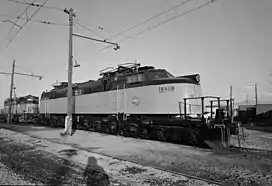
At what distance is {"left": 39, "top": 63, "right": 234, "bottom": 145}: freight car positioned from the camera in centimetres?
1062

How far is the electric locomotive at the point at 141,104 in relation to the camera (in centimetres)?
1071

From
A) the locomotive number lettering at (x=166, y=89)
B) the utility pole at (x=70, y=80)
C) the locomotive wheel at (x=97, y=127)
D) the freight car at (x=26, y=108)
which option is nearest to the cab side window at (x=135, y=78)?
the locomotive number lettering at (x=166, y=89)

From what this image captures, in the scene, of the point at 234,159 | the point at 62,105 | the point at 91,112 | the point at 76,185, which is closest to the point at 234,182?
the point at 234,159

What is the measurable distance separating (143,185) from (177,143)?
572 centimetres

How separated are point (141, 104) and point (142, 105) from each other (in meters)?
0.09

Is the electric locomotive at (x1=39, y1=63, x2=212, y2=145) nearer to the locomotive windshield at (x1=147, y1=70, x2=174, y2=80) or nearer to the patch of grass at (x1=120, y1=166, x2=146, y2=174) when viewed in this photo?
the locomotive windshield at (x1=147, y1=70, x2=174, y2=80)

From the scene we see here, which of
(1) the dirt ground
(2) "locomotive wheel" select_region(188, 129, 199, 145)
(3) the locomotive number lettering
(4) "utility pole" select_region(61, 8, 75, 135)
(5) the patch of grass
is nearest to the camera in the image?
(1) the dirt ground

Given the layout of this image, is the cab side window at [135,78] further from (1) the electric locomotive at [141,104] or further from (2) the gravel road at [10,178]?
(2) the gravel road at [10,178]

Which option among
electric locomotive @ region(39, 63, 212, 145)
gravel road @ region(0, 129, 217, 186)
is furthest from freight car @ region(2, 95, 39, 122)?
gravel road @ region(0, 129, 217, 186)

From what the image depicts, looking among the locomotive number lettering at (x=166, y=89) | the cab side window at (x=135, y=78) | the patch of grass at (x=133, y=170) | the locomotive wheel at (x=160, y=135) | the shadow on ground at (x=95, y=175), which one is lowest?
the patch of grass at (x=133, y=170)

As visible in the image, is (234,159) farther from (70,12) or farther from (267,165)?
(70,12)

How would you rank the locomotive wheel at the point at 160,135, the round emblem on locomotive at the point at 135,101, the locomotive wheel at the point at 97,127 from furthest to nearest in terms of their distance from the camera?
the locomotive wheel at the point at 97,127 < the round emblem on locomotive at the point at 135,101 < the locomotive wheel at the point at 160,135

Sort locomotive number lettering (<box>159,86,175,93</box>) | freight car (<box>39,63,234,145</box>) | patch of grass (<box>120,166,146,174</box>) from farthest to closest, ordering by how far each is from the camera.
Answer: locomotive number lettering (<box>159,86,175,93</box>) → freight car (<box>39,63,234,145</box>) → patch of grass (<box>120,166,146,174</box>)

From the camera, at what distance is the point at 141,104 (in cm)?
1228
